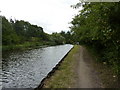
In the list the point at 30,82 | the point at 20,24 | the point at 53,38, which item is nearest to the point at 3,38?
the point at 20,24

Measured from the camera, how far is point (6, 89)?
11094 mm

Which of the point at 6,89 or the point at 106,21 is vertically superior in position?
the point at 106,21

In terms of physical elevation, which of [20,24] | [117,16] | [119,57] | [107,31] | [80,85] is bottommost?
[80,85]

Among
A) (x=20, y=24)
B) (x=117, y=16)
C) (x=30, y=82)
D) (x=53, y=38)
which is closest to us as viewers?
(x=117, y=16)

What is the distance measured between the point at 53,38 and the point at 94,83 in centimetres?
12365

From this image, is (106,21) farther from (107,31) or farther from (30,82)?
(30,82)

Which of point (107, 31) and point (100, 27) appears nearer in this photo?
point (107, 31)

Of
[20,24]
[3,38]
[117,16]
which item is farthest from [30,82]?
[20,24]

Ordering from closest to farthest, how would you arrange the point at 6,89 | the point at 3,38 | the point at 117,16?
the point at 117,16
the point at 6,89
the point at 3,38

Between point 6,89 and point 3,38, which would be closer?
point 6,89

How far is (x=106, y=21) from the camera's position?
8.76 meters

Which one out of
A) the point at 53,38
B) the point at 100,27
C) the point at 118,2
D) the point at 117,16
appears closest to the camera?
the point at 118,2

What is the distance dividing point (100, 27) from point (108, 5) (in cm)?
221

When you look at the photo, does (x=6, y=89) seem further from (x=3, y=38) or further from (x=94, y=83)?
(x=3, y=38)
